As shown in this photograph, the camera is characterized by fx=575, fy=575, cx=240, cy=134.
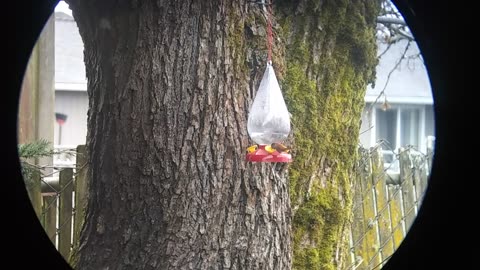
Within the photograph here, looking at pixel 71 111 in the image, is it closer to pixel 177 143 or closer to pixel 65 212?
pixel 65 212

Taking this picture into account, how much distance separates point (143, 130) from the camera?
1.42 meters

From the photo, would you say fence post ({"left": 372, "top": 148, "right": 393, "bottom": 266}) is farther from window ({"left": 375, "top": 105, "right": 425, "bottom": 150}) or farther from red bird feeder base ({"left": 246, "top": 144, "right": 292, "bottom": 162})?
window ({"left": 375, "top": 105, "right": 425, "bottom": 150})

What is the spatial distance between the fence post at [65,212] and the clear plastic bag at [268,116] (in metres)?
0.93

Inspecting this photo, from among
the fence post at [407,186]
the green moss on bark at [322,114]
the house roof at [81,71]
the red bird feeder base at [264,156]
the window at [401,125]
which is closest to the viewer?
the red bird feeder base at [264,156]

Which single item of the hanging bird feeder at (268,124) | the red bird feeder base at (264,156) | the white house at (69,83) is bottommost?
the red bird feeder base at (264,156)

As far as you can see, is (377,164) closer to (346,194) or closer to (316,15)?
(346,194)

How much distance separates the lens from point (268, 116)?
1343mm

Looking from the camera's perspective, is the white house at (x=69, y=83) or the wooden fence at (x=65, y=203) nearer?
the wooden fence at (x=65, y=203)

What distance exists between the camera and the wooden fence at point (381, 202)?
8.23 ft

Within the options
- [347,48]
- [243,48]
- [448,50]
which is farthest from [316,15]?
[448,50]

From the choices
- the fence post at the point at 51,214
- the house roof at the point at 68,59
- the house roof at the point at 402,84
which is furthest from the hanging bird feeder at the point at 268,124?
the house roof at the point at 402,84

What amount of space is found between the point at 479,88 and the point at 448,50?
0.26ft

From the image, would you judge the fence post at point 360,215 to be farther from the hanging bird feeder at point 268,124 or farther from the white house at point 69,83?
the white house at point 69,83

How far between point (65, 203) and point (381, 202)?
53.3 inches
